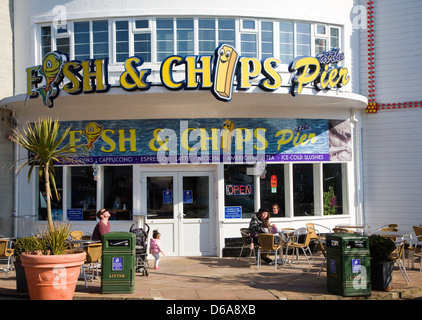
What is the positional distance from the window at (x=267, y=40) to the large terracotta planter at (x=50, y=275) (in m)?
7.96

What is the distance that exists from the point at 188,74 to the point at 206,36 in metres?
2.13

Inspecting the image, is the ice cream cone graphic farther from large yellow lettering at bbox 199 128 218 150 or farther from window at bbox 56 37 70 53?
window at bbox 56 37 70 53

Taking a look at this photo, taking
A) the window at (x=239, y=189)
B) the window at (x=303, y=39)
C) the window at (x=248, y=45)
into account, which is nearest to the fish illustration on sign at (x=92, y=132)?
the window at (x=239, y=189)

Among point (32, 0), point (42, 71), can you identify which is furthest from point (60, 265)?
point (32, 0)

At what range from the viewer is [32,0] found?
46.1ft

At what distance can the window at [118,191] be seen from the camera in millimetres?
13969

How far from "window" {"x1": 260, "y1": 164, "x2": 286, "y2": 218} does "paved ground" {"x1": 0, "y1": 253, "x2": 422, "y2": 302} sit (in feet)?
6.81

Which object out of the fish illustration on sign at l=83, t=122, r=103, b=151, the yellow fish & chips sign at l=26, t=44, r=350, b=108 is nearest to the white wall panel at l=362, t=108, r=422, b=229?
the yellow fish & chips sign at l=26, t=44, r=350, b=108

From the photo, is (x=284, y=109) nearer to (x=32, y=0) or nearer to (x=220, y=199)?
(x=220, y=199)

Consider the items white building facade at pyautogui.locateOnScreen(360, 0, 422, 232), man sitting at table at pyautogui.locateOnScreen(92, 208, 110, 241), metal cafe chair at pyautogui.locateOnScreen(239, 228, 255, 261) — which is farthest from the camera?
white building facade at pyautogui.locateOnScreen(360, 0, 422, 232)

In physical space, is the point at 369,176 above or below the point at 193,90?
below

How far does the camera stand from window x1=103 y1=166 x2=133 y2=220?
1397cm

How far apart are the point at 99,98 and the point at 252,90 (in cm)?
396

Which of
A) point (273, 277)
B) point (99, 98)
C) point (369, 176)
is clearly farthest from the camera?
point (369, 176)
